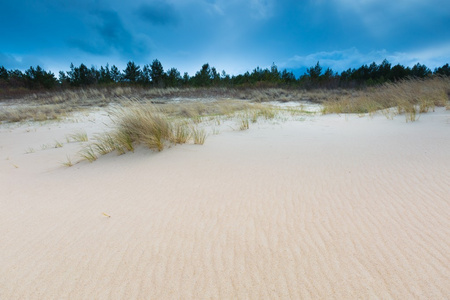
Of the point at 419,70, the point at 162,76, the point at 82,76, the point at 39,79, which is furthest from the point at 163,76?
the point at 419,70

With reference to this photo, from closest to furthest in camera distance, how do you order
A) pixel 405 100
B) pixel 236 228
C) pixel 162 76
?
pixel 236 228, pixel 405 100, pixel 162 76

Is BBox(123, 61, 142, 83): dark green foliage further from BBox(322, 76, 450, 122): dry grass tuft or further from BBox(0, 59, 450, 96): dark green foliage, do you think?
BBox(322, 76, 450, 122): dry grass tuft

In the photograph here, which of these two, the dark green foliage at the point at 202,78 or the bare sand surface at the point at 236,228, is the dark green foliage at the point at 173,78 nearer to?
the dark green foliage at the point at 202,78

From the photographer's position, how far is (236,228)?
4.74ft

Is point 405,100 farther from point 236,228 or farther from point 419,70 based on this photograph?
point 419,70

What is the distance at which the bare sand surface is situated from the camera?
3.41ft

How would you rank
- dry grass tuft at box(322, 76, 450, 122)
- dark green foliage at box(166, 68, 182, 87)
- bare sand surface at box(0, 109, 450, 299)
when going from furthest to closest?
dark green foliage at box(166, 68, 182, 87)
dry grass tuft at box(322, 76, 450, 122)
bare sand surface at box(0, 109, 450, 299)

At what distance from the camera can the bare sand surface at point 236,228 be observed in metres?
1.04

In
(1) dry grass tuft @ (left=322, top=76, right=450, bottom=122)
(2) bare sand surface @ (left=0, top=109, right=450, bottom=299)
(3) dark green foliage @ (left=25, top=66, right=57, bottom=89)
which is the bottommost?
(2) bare sand surface @ (left=0, top=109, right=450, bottom=299)

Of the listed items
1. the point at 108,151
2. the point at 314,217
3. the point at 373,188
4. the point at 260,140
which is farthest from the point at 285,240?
the point at 108,151

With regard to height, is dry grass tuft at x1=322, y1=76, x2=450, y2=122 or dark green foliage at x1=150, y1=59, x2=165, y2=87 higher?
dark green foliage at x1=150, y1=59, x2=165, y2=87

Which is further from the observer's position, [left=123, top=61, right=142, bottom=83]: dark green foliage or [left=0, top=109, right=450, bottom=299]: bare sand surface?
[left=123, top=61, right=142, bottom=83]: dark green foliage

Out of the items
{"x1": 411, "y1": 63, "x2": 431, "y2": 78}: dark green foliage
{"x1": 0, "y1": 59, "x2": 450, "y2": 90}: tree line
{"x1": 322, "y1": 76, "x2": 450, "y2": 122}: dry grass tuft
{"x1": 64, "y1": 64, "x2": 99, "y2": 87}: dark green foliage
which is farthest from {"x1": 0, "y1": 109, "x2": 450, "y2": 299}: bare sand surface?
{"x1": 411, "y1": 63, "x2": 431, "y2": 78}: dark green foliage

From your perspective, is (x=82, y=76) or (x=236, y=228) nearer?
(x=236, y=228)
